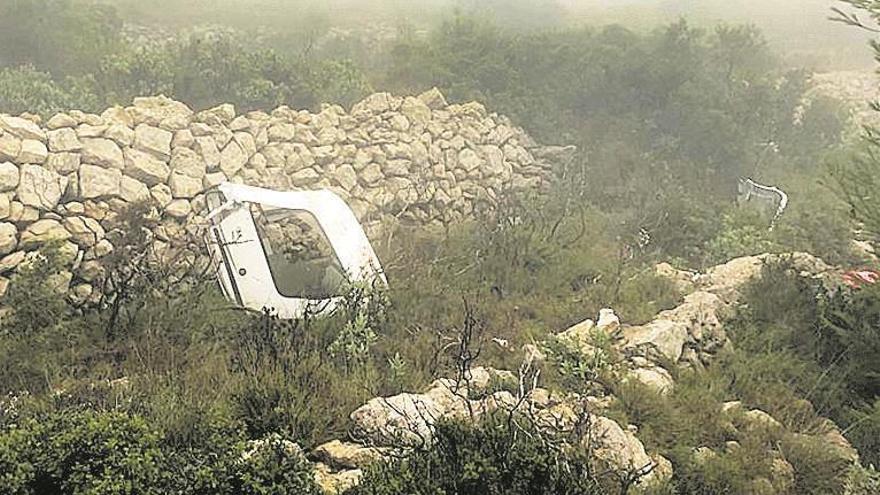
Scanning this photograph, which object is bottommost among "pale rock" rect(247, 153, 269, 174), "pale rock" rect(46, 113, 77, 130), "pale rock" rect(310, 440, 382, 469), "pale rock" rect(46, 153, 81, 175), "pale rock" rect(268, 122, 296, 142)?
"pale rock" rect(247, 153, 269, 174)

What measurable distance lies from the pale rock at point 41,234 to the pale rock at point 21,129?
1.11 meters

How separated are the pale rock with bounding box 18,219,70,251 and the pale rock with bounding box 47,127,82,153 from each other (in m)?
0.95

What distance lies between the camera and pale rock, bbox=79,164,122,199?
24.2 ft

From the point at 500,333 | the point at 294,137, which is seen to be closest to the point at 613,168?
the point at 294,137

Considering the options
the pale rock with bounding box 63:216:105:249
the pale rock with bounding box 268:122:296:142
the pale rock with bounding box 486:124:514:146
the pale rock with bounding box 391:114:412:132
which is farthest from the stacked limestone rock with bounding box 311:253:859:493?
the pale rock with bounding box 486:124:514:146

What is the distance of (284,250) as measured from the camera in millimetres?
8266

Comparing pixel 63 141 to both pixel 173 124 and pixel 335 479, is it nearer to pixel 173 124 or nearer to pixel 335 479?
pixel 173 124

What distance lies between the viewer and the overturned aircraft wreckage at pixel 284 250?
23.6 feet

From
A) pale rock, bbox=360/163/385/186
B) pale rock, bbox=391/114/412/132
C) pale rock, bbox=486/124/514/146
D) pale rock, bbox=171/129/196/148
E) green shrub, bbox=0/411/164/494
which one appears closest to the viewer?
green shrub, bbox=0/411/164/494

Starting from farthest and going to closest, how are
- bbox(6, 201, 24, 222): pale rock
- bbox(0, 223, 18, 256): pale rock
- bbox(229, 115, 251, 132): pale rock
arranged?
bbox(229, 115, 251, 132): pale rock
bbox(6, 201, 24, 222): pale rock
bbox(0, 223, 18, 256): pale rock

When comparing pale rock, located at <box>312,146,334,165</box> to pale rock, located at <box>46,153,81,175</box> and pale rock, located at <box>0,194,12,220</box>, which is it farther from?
pale rock, located at <box>0,194,12,220</box>

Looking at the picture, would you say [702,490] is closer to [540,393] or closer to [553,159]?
[540,393]

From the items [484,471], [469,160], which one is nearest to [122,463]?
[484,471]

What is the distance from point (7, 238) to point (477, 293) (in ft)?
13.5
